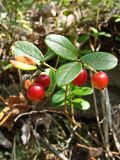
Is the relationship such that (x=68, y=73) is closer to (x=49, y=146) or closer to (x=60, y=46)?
(x=60, y=46)

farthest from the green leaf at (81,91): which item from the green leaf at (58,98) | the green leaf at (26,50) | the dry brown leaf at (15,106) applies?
the green leaf at (26,50)

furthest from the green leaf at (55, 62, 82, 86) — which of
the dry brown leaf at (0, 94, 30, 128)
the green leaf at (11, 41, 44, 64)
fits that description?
the dry brown leaf at (0, 94, 30, 128)

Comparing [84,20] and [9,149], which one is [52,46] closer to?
[9,149]

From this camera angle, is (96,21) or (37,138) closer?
(37,138)

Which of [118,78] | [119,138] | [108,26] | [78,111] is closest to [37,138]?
[78,111]

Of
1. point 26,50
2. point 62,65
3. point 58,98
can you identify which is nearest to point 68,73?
point 62,65

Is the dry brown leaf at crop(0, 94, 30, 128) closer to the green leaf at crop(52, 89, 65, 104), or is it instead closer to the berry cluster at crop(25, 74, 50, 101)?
the green leaf at crop(52, 89, 65, 104)
